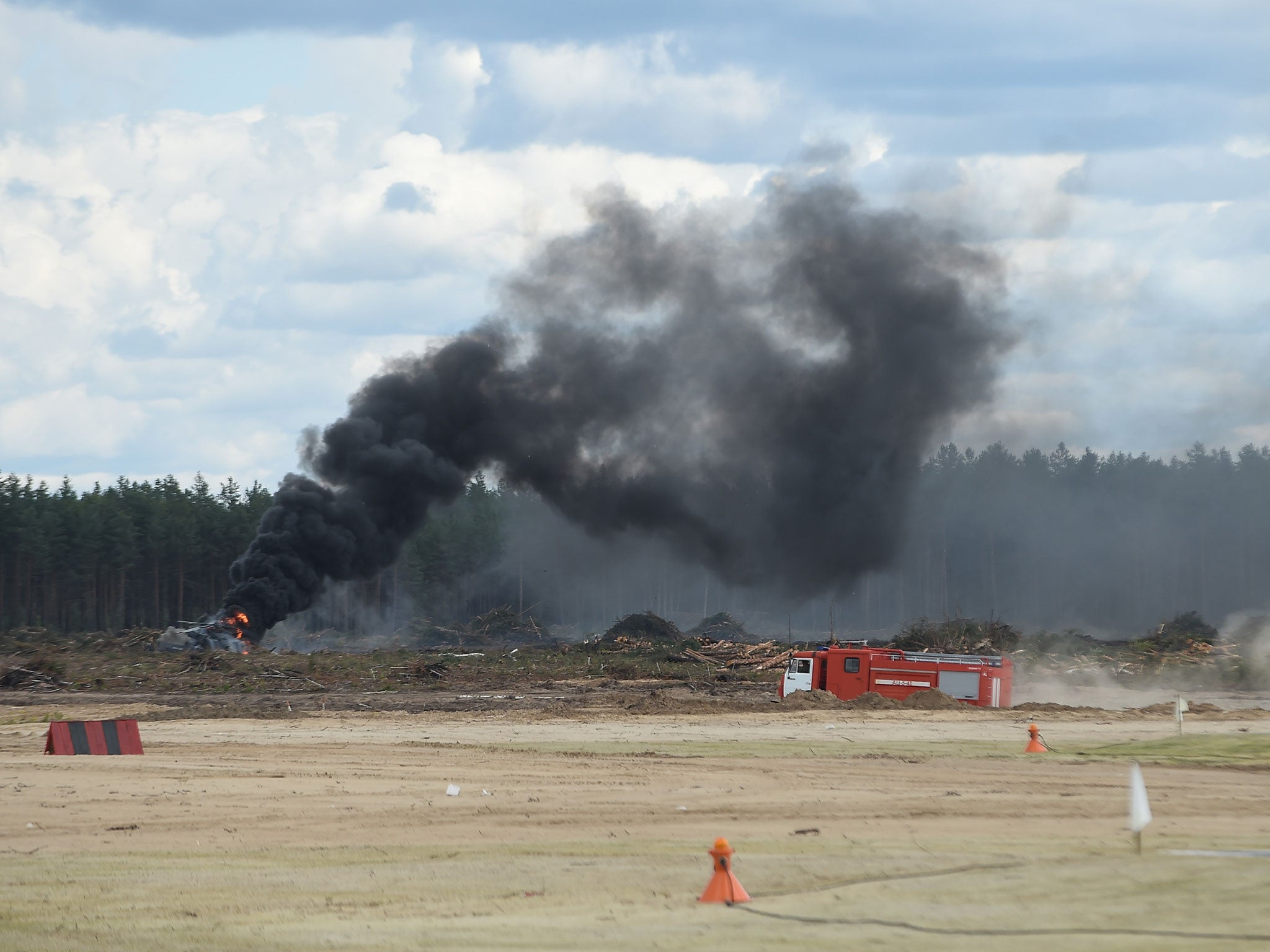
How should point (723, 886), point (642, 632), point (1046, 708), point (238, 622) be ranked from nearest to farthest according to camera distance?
point (723, 886) → point (1046, 708) → point (238, 622) → point (642, 632)

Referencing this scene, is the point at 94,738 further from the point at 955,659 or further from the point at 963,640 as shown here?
the point at 963,640

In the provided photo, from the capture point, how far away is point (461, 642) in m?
81.6

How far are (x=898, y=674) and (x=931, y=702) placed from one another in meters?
1.51

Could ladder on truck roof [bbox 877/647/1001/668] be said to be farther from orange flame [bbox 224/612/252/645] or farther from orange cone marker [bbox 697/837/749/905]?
A: orange flame [bbox 224/612/252/645]

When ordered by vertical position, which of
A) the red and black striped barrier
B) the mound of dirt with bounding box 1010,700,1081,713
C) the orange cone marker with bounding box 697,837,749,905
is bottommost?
the mound of dirt with bounding box 1010,700,1081,713

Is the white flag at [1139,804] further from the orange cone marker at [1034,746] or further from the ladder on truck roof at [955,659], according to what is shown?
the ladder on truck roof at [955,659]

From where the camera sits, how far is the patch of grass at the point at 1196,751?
21.5 meters

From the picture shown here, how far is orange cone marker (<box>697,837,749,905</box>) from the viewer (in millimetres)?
10070

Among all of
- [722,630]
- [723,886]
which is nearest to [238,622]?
[722,630]

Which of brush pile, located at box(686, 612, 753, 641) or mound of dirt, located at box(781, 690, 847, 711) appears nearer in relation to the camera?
mound of dirt, located at box(781, 690, 847, 711)

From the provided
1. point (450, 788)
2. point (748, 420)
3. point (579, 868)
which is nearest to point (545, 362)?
point (748, 420)

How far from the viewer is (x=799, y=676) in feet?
125

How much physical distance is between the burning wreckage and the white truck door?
29649 millimetres

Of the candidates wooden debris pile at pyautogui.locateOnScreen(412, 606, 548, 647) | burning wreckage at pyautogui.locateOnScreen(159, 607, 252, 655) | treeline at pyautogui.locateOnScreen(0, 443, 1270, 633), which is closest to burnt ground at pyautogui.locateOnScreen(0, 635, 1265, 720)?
burning wreckage at pyautogui.locateOnScreen(159, 607, 252, 655)
